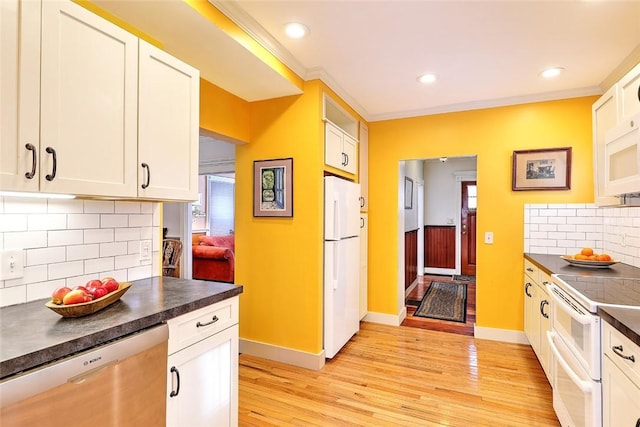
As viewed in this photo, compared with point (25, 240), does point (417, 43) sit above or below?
above

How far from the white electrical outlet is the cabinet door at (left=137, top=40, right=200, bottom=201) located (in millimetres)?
413

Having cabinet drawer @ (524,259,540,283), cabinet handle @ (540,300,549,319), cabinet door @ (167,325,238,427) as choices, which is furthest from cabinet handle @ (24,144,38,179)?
cabinet drawer @ (524,259,540,283)

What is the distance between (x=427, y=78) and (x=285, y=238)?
1895 mm

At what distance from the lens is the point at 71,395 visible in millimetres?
938

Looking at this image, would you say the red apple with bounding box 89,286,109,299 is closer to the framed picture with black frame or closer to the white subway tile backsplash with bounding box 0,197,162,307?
the white subway tile backsplash with bounding box 0,197,162,307

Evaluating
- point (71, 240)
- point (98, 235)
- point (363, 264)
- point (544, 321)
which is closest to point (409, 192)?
point (363, 264)

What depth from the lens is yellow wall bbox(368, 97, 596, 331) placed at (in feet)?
10.1

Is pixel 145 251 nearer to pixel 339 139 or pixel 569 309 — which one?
pixel 339 139

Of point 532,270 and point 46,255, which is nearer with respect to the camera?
point 46,255

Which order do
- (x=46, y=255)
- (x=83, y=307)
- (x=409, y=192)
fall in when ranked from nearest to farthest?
(x=83, y=307) < (x=46, y=255) < (x=409, y=192)

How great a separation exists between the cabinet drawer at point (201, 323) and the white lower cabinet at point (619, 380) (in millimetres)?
1645

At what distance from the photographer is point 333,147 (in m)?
2.92

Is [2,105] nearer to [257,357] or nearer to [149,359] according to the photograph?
[149,359]

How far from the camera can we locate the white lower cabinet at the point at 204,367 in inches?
51.7
